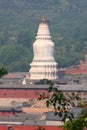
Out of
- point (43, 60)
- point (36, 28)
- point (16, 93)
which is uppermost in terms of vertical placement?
point (16, 93)

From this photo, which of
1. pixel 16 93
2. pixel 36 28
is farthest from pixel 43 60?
pixel 36 28

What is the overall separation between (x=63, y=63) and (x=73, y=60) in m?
6.13

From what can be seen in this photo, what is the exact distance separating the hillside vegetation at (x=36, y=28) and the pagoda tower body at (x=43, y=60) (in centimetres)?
1996

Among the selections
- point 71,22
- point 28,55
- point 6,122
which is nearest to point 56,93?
point 6,122

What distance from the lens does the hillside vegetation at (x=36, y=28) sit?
101750mm

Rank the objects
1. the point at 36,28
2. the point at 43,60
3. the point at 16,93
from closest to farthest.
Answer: the point at 16,93, the point at 43,60, the point at 36,28

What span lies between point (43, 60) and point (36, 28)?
6708 cm

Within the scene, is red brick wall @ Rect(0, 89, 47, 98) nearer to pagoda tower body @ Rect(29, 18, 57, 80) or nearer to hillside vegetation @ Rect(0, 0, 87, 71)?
pagoda tower body @ Rect(29, 18, 57, 80)

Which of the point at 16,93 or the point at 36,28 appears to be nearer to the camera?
the point at 16,93

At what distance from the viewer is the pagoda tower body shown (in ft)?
230

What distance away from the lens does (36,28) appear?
138 meters

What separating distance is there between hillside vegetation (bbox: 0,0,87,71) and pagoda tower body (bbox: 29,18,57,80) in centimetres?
1996

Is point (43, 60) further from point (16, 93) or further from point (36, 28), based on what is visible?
point (36, 28)

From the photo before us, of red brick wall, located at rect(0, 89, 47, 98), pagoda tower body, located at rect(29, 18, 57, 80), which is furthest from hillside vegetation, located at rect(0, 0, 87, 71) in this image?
red brick wall, located at rect(0, 89, 47, 98)
